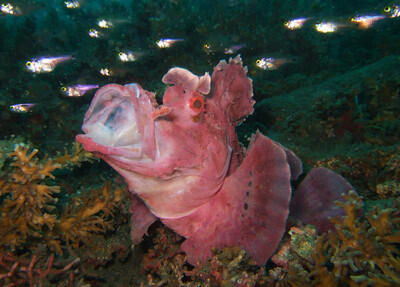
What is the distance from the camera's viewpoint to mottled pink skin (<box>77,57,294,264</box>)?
6.90 ft

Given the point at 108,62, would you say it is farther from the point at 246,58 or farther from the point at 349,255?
the point at 349,255

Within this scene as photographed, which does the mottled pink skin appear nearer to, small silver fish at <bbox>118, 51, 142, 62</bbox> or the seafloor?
the seafloor

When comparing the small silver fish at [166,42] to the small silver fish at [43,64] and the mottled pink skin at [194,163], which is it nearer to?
the small silver fish at [43,64]

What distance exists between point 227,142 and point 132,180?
1.03m

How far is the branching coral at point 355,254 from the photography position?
203cm

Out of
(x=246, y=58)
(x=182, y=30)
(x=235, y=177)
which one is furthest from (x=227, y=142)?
(x=182, y=30)

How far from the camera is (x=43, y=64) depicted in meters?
12.6

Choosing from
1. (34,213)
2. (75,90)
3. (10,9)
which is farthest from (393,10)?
(10,9)

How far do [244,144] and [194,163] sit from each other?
4.06 metres

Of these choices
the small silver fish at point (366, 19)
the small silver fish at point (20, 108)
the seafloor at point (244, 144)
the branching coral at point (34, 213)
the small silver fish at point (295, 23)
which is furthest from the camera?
the small silver fish at point (295, 23)

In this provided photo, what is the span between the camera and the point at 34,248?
2.78 metres

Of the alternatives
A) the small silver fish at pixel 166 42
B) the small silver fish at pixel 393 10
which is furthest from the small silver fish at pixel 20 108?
the small silver fish at pixel 393 10

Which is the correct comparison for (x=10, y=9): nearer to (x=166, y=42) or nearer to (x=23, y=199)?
(x=166, y=42)

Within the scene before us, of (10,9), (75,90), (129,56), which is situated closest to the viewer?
(75,90)
